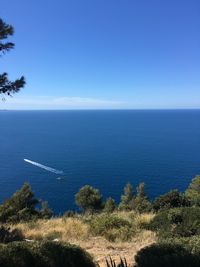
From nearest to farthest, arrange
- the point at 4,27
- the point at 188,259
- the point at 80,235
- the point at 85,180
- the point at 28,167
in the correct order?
the point at 188,259
the point at 4,27
the point at 80,235
the point at 85,180
the point at 28,167

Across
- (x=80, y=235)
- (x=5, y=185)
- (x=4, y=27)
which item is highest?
(x=4, y=27)

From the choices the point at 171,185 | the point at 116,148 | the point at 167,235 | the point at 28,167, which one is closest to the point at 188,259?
the point at 167,235

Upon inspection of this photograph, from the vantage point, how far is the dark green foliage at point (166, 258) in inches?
214

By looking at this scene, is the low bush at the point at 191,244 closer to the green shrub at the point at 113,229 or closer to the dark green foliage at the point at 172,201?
the green shrub at the point at 113,229

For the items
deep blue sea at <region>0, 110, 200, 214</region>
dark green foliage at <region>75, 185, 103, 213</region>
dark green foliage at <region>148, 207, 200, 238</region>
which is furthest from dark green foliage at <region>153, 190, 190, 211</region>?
deep blue sea at <region>0, 110, 200, 214</region>

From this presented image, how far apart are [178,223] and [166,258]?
15.3ft

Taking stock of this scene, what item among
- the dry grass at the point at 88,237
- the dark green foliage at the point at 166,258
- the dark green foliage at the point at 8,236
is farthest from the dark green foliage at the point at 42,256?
the dark green foliage at the point at 8,236

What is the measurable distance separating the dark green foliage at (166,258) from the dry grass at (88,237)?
3.57 ft

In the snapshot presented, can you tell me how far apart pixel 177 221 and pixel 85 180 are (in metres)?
71.9

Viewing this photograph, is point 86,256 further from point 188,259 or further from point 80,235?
point 80,235

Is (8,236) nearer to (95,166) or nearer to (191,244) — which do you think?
(191,244)

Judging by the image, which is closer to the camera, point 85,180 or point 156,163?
point 85,180

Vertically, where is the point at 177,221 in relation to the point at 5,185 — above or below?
above

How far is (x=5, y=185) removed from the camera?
75438 mm
